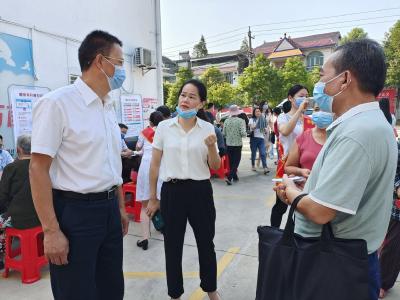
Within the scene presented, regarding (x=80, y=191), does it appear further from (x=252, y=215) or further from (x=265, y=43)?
(x=265, y=43)

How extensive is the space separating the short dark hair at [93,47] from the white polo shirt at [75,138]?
0.13 metres

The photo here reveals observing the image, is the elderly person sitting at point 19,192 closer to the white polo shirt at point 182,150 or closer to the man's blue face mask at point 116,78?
the white polo shirt at point 182,150

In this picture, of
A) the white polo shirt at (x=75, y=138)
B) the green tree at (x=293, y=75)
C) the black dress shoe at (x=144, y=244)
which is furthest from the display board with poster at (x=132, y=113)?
the green tree at (x=293, y=75)

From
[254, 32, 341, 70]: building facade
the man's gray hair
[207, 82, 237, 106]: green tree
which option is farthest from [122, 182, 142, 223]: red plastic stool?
[254, 32, 341, 70]: building facade

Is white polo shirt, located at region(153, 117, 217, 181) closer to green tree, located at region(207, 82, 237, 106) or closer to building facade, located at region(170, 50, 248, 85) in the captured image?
green tree, located at region(207, 82, 237, 106)

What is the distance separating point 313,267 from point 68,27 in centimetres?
658

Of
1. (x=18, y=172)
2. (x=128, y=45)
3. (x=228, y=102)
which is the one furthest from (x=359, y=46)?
(x=228, y=102)

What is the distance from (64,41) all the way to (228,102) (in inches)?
1038

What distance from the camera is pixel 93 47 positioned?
1881 millimetres

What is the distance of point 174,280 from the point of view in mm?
2594

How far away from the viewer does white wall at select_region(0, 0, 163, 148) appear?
5.45 meters

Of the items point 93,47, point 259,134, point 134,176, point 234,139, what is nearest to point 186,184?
point 93,47

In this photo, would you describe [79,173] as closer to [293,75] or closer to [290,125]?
[290,125]

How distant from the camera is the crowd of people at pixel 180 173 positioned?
1238mm
